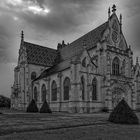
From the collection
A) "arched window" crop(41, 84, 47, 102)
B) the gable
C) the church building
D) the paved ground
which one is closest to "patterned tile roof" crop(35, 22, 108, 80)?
the church building

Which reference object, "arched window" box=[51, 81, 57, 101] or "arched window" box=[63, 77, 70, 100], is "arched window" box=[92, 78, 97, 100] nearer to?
"arched window" box=[63, 77, 70, 100]

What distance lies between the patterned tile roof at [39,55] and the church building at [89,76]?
0.28m

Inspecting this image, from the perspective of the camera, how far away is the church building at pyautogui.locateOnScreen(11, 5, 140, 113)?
126 feet

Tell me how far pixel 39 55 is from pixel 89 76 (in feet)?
71.9

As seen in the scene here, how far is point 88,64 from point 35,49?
23.3m

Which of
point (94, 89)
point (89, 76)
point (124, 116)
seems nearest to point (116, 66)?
point (94, 89)

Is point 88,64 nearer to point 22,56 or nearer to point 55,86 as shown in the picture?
point 55,86

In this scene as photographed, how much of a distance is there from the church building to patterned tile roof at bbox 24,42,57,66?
0.28 m

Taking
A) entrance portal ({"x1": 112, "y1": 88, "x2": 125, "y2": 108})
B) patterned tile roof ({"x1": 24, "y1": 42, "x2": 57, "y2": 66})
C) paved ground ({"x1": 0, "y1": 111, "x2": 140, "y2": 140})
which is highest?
patterned tile roof ({"x1": 24, "y1": 42, "x2": 57, "y2": 66})

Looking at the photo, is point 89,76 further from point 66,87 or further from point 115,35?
point 115,35

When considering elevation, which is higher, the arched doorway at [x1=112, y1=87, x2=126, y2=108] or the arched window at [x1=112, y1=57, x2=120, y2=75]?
the arched window at [x1=112, y1=57, x2=120, y2=75]

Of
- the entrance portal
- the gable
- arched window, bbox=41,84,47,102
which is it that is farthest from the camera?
arched window, bbox=41,84,47,102

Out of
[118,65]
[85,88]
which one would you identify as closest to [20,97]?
[85,88]

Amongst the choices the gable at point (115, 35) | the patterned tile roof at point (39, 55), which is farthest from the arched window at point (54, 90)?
the gable at point (115, 35)
